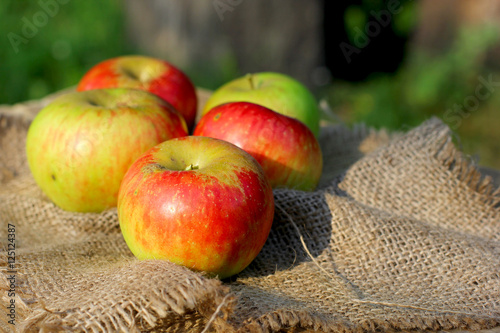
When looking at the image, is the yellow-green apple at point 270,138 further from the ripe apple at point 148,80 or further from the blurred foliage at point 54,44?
the blurred foliage at point 54,44

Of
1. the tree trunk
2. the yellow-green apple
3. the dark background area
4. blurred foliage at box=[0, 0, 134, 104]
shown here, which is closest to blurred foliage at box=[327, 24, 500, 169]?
the dark background area

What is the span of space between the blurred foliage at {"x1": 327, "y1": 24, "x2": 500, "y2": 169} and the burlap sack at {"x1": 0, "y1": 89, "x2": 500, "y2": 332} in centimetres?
257

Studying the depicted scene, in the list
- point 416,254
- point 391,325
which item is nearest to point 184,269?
point 391,325

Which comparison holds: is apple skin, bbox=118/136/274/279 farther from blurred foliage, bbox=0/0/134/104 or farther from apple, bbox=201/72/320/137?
blurred foliage, bbox=0/0/134/104

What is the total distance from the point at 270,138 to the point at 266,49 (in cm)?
282

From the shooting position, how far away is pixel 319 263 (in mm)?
1517

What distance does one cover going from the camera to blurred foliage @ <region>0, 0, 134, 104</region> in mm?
4051

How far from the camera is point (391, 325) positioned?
1.23 m

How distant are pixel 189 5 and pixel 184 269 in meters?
3.32

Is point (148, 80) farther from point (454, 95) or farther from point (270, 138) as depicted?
point (454, 95)

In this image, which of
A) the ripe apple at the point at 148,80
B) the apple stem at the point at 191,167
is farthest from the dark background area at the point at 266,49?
the apple stem at the point at 191,167

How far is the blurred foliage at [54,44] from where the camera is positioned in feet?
13.3

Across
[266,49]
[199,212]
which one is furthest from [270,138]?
[266,49]

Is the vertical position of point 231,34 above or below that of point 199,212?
above
